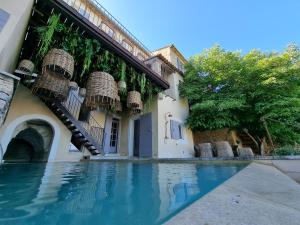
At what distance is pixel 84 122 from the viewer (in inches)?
328

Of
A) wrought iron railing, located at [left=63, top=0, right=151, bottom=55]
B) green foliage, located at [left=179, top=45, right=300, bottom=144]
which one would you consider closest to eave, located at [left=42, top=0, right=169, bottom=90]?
green foliage, located at [left=179, top=45, right=300, bottom=144]

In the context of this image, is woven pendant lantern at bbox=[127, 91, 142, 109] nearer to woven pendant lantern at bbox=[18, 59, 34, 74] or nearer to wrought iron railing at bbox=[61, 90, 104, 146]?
wrought iron railing at bbox=[61, 90, 104, 146]

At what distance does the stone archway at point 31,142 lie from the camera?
21.7ft

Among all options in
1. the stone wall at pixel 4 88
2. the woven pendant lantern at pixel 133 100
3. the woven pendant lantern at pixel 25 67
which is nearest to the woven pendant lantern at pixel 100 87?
the woven pendant lantern at pixel 133 100

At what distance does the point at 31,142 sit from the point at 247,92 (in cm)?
1200

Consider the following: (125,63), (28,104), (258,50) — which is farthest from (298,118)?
(28,104)

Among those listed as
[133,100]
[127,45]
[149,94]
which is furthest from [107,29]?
[133,100]

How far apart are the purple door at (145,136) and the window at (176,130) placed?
1436 millimetres

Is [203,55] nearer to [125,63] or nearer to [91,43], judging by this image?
[125,63]

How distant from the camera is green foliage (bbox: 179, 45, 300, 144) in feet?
29.0

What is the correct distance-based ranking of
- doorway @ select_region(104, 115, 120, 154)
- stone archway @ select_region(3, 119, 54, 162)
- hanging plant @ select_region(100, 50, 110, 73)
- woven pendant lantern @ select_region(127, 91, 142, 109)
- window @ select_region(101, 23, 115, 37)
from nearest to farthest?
hanging plant @ select_region(100, 50, 110, 73), woven pendant lantern @ select_region(127, 91, 142, 109), stone archway @ select_region(3, 119, 54, 162), doorway @ select_region(104, 115, 120, 154), window @ select_region(101, 23, 115, 37)

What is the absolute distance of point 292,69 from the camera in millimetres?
8820

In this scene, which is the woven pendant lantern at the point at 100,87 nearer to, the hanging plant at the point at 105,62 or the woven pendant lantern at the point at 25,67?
the hanging plant at the point at 105,62

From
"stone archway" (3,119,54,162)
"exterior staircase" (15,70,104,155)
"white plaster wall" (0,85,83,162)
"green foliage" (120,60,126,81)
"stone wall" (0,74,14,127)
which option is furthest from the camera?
"stone archway" (3,119,54,162)
